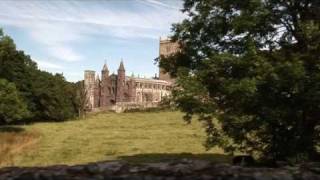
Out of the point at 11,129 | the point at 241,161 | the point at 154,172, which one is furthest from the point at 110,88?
the point at 154,172

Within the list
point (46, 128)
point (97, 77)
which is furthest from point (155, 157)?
point (97, 77)

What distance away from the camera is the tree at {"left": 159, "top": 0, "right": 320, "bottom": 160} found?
2530 cm

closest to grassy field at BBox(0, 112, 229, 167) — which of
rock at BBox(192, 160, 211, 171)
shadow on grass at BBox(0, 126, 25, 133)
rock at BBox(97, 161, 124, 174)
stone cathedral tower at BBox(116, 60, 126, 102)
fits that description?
shadow on grass at BBox(0, 126, 25, 133)

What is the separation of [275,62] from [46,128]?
1863 inches

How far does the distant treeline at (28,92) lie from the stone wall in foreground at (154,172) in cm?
5552

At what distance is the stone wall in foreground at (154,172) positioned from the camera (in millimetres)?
→ 9219

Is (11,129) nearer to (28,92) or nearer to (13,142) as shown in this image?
(28,92)

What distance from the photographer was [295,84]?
81.5ft

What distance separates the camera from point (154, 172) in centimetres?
928

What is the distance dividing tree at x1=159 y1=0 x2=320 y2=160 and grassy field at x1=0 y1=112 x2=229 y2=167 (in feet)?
24.6

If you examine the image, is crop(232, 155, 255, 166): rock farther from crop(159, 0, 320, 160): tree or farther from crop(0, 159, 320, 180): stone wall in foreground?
crop(159, 0, 320, 160): tree

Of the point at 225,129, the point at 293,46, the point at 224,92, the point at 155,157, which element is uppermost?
the point at 293,46

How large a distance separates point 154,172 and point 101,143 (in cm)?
4363

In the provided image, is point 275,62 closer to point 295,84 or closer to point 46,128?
point 295,84
